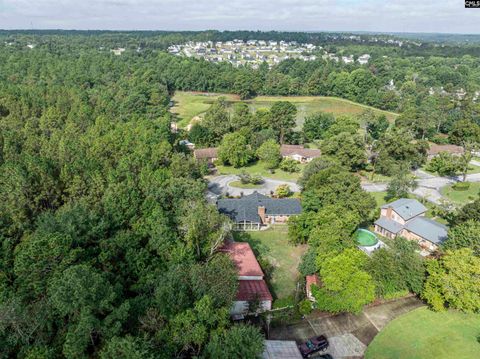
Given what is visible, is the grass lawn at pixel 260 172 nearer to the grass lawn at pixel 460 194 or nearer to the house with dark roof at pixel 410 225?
the house with dark roof at pixel 410 225

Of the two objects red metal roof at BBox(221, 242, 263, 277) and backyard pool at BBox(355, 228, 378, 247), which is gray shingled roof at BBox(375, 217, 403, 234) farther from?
red metal roof at BBox(221, 242, 263, 277)

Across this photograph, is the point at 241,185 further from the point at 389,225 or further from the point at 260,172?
the point at 389,225

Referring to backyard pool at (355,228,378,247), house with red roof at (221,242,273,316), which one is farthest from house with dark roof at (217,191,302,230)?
backyard pool at (355,228,378,247)

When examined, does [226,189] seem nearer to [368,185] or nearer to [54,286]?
[368,185]

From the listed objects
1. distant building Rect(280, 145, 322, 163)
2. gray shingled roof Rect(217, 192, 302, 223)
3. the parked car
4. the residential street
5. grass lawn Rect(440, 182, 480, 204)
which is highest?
distant building Rect(280, 145, 322, 163)

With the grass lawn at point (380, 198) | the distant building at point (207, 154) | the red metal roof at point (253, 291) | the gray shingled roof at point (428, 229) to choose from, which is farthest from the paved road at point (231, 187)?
the red metal roof at point (253, 291)

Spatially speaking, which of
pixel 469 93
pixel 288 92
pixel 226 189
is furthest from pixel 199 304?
pixel 469 93

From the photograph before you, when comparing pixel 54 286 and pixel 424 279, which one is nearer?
pixel 54 286
